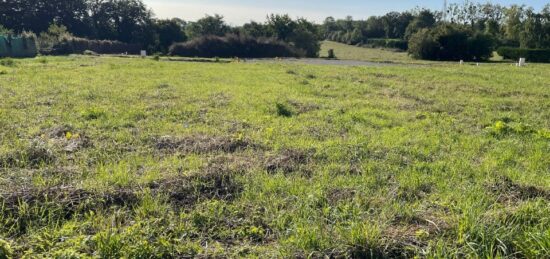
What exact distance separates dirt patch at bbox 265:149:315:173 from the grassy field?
23 mm

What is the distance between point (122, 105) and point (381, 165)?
19.2 feet

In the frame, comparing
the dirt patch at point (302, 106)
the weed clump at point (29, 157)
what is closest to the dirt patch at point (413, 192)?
the weed clump at point (29, 157)

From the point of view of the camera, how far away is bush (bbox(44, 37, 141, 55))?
3741 centimetres

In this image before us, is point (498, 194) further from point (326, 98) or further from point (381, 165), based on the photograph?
point (326, 98)

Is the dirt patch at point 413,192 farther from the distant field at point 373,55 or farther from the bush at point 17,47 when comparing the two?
the bush at point 17,47

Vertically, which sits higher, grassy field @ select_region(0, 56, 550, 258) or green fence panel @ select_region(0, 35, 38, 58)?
green fence panel @ select_region(0, 35, 38, 58)

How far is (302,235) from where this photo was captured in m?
3.27

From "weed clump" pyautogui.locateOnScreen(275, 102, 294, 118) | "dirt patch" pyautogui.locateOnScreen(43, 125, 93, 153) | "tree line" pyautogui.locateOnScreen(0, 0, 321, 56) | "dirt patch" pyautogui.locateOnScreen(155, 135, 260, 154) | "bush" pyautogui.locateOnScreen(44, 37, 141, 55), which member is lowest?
"dirt patch" pyautogui.locateOnScreen(155, 135, 260, 154)

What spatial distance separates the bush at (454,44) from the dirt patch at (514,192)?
1475 inches

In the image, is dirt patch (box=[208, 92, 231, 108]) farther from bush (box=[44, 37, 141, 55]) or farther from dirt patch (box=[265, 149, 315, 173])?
bush (box=[44, 37, 141, 55])

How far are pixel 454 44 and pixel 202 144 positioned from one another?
37998 millimetres

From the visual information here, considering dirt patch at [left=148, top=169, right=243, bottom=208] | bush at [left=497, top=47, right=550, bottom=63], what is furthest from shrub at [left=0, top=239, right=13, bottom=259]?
bush at [left=497, top=47, right=550, bottom=63]

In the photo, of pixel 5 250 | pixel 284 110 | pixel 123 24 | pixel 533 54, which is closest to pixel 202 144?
pixel 284 110

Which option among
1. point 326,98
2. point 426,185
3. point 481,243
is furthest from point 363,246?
point 326,98
